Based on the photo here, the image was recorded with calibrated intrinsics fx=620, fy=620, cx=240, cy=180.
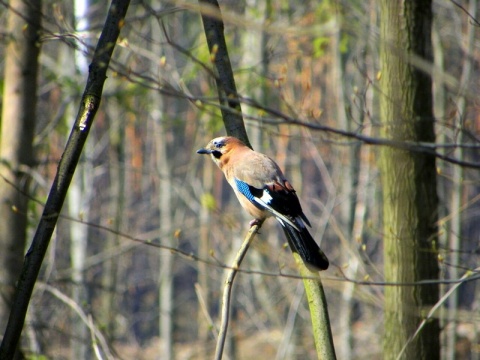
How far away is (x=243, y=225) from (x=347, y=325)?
299 cm

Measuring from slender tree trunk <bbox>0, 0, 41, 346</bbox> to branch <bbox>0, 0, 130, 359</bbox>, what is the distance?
2273mm

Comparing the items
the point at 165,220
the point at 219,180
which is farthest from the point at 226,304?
the point at 219,180

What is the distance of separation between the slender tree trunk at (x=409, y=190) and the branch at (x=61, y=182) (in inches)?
76.0

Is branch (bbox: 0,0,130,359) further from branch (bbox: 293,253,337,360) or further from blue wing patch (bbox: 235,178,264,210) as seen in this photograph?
blue wing patch (bbox: 235,178,264,210)

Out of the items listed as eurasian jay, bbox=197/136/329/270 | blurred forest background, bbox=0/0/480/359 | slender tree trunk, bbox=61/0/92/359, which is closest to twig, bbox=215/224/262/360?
eurasian jay, bbox=197/136/329/270

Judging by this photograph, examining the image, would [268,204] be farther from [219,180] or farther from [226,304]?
[219,180]

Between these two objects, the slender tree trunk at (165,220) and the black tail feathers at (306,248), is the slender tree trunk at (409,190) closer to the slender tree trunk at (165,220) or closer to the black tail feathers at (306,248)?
the black tail feathers at (306,248)

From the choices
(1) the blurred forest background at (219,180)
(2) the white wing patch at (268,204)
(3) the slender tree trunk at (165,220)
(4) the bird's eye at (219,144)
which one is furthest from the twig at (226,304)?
(3) the slender tree trunk at (165,220)

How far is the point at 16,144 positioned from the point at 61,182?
2.47 meters

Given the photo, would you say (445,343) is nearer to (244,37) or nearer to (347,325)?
(347,325)

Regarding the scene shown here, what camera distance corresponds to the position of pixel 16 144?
4750 mm

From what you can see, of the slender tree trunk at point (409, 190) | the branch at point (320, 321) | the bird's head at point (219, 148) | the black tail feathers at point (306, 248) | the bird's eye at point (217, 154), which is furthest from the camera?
the bird's eye at point (217, 154)

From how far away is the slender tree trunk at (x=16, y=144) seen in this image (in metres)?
4.66

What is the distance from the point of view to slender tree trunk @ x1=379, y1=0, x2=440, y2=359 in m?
3.90
